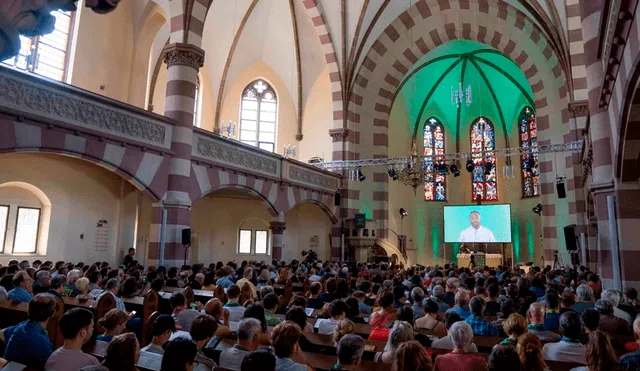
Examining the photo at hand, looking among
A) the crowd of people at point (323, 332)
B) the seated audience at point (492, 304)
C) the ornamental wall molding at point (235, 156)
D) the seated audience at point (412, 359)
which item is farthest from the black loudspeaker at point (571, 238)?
the seated audience at point (412, 359)

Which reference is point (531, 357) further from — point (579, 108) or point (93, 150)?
point (579, 108)

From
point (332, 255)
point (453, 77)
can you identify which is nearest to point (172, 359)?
point (332, 255)

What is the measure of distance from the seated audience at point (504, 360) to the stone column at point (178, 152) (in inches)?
421

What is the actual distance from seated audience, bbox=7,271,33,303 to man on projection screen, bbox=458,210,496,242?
2209 centimetres

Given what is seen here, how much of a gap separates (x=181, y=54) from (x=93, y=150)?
4053mm

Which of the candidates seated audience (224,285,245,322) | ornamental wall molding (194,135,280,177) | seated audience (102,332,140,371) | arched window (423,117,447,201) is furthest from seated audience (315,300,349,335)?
arched window (423,117,447,201)

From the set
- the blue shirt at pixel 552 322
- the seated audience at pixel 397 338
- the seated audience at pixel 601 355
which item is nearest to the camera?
the seated audience at pixel 601 355

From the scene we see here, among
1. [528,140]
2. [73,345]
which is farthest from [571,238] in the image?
[73,345]

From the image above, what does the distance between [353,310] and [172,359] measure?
11.4ft

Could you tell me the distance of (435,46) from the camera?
23266 millimetres

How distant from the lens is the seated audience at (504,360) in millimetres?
2824

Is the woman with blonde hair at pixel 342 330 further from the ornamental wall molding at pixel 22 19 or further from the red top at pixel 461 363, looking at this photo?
the ornamental wall molding at pixel 22 19

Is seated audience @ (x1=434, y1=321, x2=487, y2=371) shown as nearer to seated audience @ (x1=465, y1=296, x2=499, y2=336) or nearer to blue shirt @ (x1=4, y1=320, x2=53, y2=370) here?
seated audience @ (x1=465, y1=296, x2=499, y2=336)

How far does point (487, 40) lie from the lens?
2194 cm
